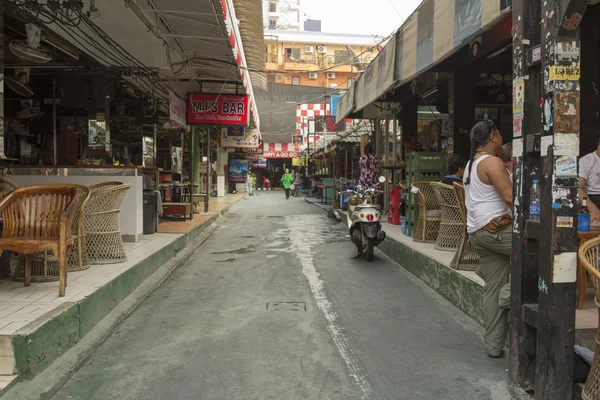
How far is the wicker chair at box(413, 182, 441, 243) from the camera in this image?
763 centimetres

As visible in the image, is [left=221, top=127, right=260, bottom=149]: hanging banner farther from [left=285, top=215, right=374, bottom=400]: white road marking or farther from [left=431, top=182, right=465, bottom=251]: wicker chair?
[left=431, top=182, right=465, bottom=251]: wicker chair

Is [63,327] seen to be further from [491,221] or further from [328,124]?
[328,124]

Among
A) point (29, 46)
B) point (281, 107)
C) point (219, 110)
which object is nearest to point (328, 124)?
point (219, 110)

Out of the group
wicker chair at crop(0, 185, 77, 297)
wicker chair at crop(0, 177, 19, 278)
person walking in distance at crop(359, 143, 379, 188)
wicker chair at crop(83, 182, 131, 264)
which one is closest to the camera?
wicker chair at crop(0, 185, 77, 297)

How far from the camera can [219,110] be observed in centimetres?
1183

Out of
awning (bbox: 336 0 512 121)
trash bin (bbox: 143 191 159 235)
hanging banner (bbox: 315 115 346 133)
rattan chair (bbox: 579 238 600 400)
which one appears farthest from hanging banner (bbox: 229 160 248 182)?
rattan chair (bbox: 579 238 600 400)

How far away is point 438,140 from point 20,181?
8.86 metres

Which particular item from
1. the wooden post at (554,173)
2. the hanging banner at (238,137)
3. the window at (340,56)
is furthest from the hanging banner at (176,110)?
the window at (340,56)

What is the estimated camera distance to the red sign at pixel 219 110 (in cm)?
1177

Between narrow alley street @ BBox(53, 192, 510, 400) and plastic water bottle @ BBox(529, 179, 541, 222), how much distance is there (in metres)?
1.18

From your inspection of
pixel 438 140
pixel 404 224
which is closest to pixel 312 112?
pixel 438 140

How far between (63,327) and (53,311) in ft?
0.51

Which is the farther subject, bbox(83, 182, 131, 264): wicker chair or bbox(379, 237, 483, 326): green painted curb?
bbox(83, 182, 131, 264): wicker chair

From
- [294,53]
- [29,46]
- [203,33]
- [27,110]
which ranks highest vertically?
[294,53]
